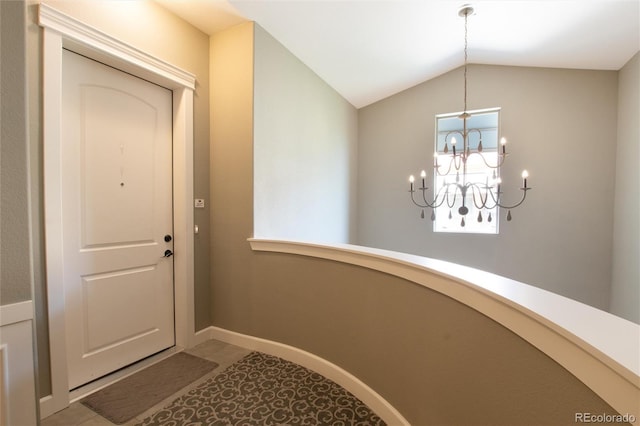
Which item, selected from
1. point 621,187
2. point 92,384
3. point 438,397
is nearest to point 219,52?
point 92,384

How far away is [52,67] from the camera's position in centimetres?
157

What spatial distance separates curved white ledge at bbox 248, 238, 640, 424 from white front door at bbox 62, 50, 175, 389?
2086 millimetres

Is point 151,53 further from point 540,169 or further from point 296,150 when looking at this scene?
point 540,169

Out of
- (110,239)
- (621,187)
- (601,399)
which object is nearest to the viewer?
(601,399)

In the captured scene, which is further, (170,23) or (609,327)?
(170,23)

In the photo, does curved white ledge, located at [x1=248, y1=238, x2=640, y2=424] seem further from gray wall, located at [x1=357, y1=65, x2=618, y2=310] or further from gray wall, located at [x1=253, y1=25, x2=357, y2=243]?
gray wall, located at [x1=357, y1=65, x2=618, y2=310]

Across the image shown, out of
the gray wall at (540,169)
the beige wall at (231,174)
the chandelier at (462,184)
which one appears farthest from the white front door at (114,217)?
the gray wall at (540,169)

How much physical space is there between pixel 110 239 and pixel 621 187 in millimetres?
4988

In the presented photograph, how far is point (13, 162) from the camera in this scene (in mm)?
1064

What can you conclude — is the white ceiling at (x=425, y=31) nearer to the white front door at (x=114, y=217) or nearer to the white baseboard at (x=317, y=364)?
the white front door at (x=114, y=217)

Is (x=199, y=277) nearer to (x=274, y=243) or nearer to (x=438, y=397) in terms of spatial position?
(x=274, y=243)

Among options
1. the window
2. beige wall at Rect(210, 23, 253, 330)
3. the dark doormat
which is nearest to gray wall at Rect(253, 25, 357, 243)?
beige wall at Rect(210, 23, 253, 330)

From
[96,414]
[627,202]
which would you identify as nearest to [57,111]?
[96,414]

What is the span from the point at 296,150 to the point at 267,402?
221 cm
